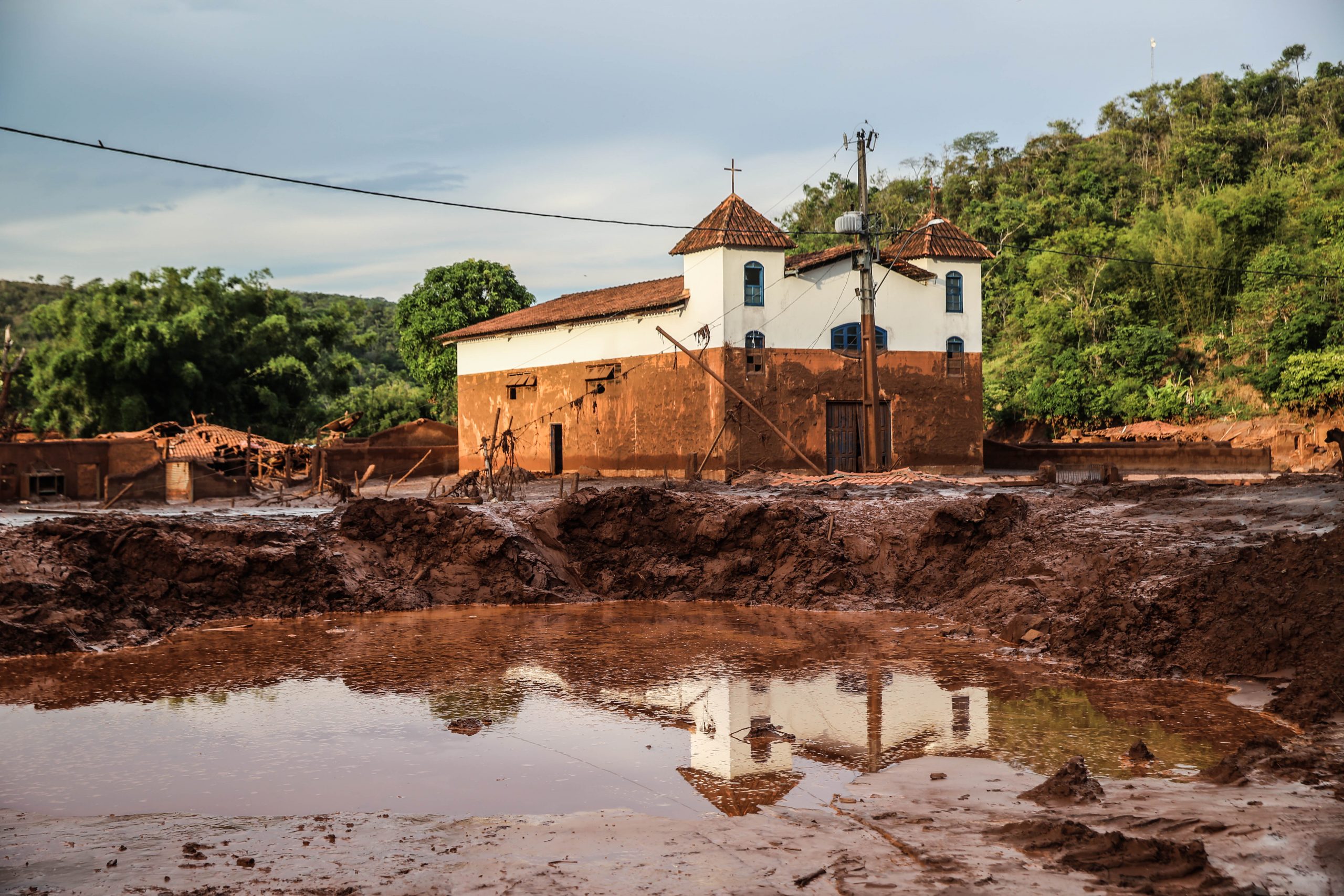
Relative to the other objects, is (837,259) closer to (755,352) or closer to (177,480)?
(755,352)

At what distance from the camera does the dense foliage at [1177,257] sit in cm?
3575

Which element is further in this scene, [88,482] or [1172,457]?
[1172,457]

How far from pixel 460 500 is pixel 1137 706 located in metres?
12.8

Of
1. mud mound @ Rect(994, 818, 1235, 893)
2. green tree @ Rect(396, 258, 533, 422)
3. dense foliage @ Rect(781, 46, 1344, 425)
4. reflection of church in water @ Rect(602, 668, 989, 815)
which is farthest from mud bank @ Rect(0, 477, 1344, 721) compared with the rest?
green tree @ Rect(396, 258, 533, 422)

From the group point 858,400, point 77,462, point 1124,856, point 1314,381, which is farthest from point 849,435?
point 1124,856

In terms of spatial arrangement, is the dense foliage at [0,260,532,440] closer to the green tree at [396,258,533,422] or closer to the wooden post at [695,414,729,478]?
the green tree at [396,258,533,422]

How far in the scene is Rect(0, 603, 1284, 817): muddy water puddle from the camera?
670 centimetres

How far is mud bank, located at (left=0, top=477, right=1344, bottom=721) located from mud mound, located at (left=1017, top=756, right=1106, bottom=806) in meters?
4.08

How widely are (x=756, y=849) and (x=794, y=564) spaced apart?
956 centimetres

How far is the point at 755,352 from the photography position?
28672 millimetres

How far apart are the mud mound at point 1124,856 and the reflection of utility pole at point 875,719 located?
1.80 meters

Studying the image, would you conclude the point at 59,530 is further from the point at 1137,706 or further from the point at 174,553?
the point at 1137,706

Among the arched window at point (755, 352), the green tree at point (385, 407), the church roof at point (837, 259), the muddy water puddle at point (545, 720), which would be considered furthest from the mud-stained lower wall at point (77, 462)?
the green tree at point (385, 407)

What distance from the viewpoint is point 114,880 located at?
16.3 feet
